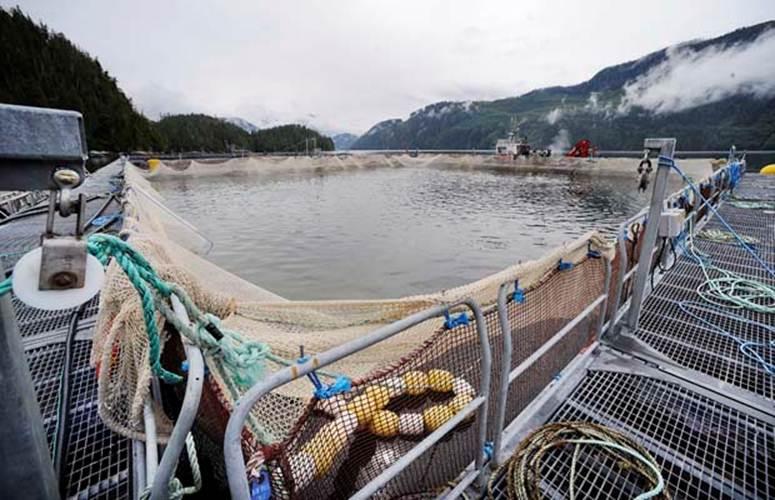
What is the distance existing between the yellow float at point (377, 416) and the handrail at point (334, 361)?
132 mm

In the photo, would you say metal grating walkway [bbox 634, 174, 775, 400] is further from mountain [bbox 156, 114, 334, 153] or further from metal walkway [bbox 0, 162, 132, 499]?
mountain [bbox 156, 114, 334, 153]

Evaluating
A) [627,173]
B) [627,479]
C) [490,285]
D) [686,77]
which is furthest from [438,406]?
[686,77]

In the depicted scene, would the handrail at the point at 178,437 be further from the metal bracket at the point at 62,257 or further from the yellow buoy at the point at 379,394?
the yellow buoy at the point at 379,394

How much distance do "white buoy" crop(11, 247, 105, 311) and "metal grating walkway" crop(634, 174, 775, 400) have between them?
396 centimetres

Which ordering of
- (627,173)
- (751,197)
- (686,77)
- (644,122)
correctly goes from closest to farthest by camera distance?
(751,197), (627,173), (644,122), (686,77)

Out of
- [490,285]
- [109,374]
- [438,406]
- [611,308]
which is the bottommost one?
[611,308]

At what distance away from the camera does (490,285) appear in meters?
2.13

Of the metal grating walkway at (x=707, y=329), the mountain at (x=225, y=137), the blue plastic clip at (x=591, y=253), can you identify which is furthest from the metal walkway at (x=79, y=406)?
the mountain at (x=225, y=137)

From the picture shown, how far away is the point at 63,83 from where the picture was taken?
Answer: 2073 inches

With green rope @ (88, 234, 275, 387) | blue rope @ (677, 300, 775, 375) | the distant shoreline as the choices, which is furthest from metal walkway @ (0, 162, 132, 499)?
the distant shoreline

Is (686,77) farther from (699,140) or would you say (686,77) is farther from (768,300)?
(768,300)

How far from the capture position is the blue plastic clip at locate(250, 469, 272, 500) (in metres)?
1.03

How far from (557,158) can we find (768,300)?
119ft

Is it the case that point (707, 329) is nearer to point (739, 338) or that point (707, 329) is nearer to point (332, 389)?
point (739, 338)
